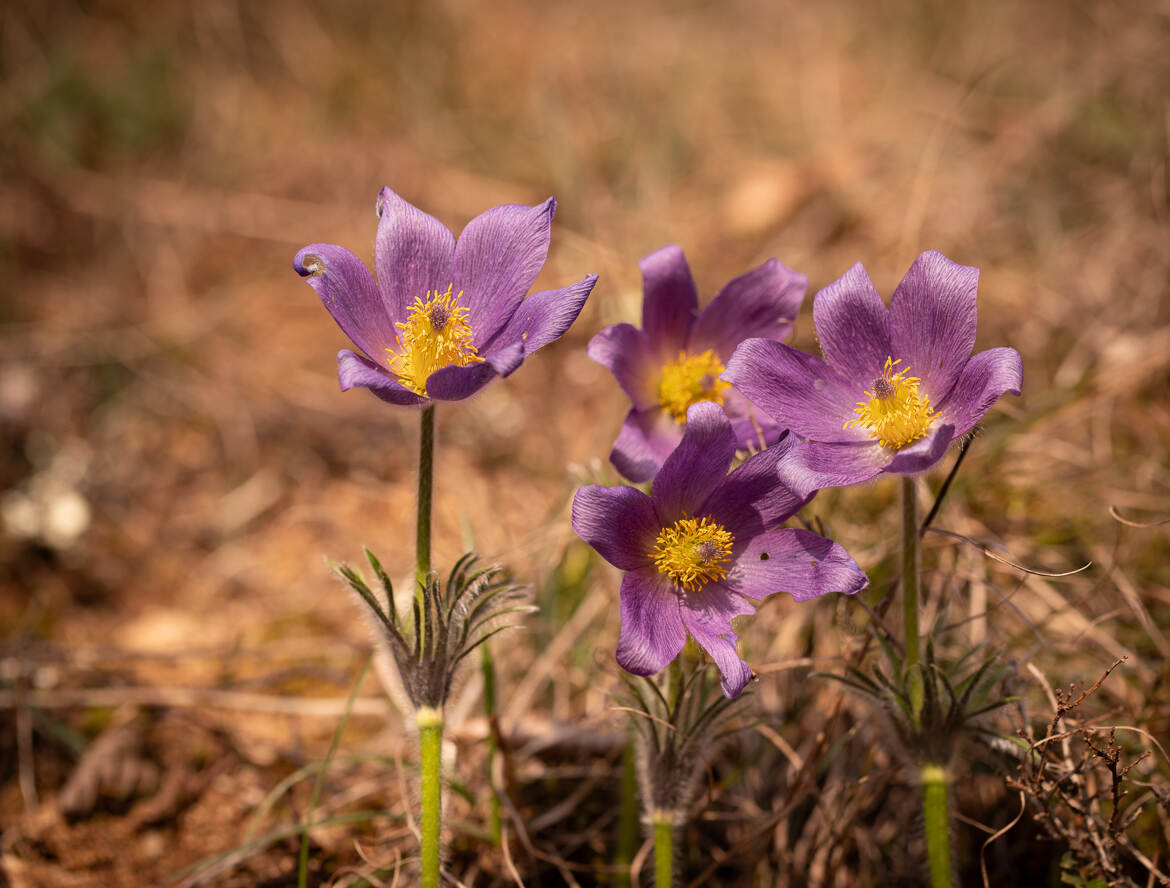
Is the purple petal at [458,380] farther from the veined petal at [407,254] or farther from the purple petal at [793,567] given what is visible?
the purple petal at [793,567]

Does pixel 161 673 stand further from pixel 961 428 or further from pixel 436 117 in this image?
pixel 436 117

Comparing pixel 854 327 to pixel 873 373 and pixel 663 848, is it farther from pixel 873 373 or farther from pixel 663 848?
pixel 663 848

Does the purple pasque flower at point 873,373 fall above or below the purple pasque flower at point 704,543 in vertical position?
above

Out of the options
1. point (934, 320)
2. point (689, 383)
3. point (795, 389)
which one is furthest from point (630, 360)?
point (934, 320)

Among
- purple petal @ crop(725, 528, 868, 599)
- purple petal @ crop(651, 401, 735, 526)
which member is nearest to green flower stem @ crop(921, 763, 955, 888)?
purple petal @ crop(725, 528, 868, 599)

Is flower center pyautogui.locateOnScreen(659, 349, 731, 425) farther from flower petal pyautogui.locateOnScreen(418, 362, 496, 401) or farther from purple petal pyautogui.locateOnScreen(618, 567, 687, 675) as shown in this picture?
flower petal pyautogui.locateOnScreen(418, 362, 496, 401)

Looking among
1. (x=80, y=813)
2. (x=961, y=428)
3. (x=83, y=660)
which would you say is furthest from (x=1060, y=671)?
(x=83, y=660)

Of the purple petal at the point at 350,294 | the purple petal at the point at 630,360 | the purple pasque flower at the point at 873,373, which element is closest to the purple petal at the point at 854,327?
the purple pasque flower at the point at 873,373
